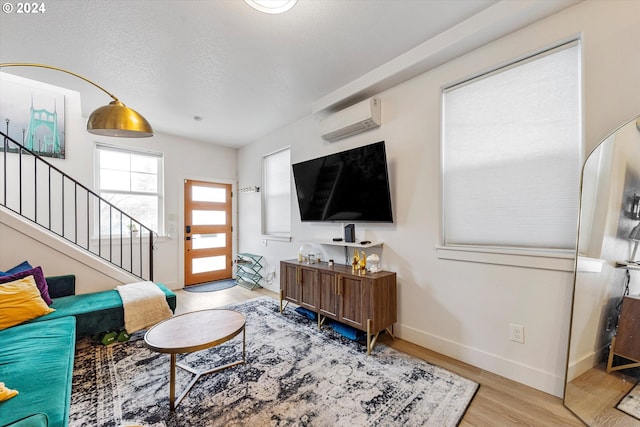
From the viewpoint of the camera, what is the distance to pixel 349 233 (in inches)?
118

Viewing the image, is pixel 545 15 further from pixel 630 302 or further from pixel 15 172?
pixel 15 172

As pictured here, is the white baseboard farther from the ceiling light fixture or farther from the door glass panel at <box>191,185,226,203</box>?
the door glass panel at <box>191,185,226,203</box>

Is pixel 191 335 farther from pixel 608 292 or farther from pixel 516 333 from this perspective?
pixel 608 292

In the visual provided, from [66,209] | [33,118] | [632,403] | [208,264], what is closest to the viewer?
[632,403]

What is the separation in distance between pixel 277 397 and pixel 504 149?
2.52 meters

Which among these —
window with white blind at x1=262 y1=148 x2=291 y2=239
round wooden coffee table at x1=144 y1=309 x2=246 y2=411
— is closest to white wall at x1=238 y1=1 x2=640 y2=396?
window with white blind at x1=262 y1=148 x2=291 y2=239

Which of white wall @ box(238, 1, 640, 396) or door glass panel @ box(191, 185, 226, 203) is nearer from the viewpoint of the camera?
white wall @ box(238, 1, 640, 396)

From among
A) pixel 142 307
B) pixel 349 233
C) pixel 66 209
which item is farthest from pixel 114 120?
pixel 66 209

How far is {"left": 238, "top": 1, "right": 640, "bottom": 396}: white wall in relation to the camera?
162 cm

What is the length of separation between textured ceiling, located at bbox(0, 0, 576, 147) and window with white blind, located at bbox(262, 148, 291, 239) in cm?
124

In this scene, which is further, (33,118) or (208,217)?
(208,217)

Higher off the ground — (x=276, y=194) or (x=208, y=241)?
(x=276, y=194)

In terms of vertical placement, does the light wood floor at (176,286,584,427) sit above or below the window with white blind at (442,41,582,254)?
below

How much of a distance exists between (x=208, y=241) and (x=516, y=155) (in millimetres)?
4905
